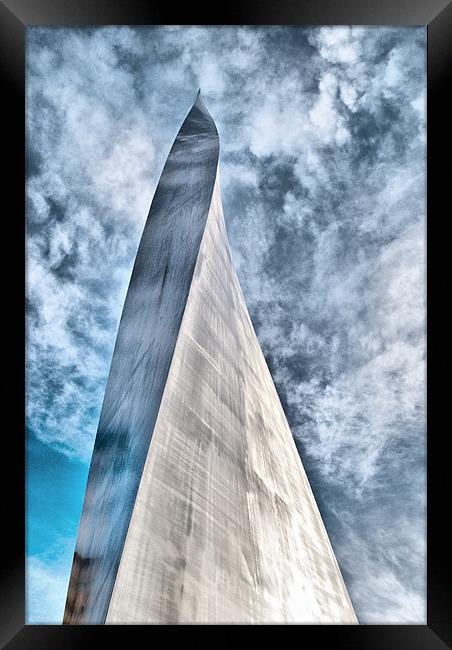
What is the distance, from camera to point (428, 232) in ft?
13.8

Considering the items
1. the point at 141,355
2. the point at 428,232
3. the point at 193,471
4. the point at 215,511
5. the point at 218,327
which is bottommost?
the point at 215,511

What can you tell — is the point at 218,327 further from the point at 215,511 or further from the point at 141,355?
the point at 215,511

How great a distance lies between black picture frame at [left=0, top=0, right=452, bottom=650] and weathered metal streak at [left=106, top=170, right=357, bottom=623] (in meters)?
0.33

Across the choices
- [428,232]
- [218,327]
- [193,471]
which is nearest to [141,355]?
[218,327]

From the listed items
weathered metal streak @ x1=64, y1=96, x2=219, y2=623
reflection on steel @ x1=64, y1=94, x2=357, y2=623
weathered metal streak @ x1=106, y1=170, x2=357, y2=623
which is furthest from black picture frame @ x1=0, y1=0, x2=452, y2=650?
weathered metal streak @ x1=64, y1=96, x2=219, y2=623

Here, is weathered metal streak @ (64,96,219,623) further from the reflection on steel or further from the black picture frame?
the black picture frame

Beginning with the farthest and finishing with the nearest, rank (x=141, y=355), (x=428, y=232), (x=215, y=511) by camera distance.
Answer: (x=141, y=355) < (x=215, y=511) < (x=428, y=232)

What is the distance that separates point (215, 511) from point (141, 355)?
9.60 ft

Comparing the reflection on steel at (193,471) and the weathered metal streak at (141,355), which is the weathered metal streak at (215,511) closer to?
the reflection on steel at (193,471)

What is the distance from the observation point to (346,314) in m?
8.76

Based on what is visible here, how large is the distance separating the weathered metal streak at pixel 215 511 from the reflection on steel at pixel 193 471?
1 centimetres
